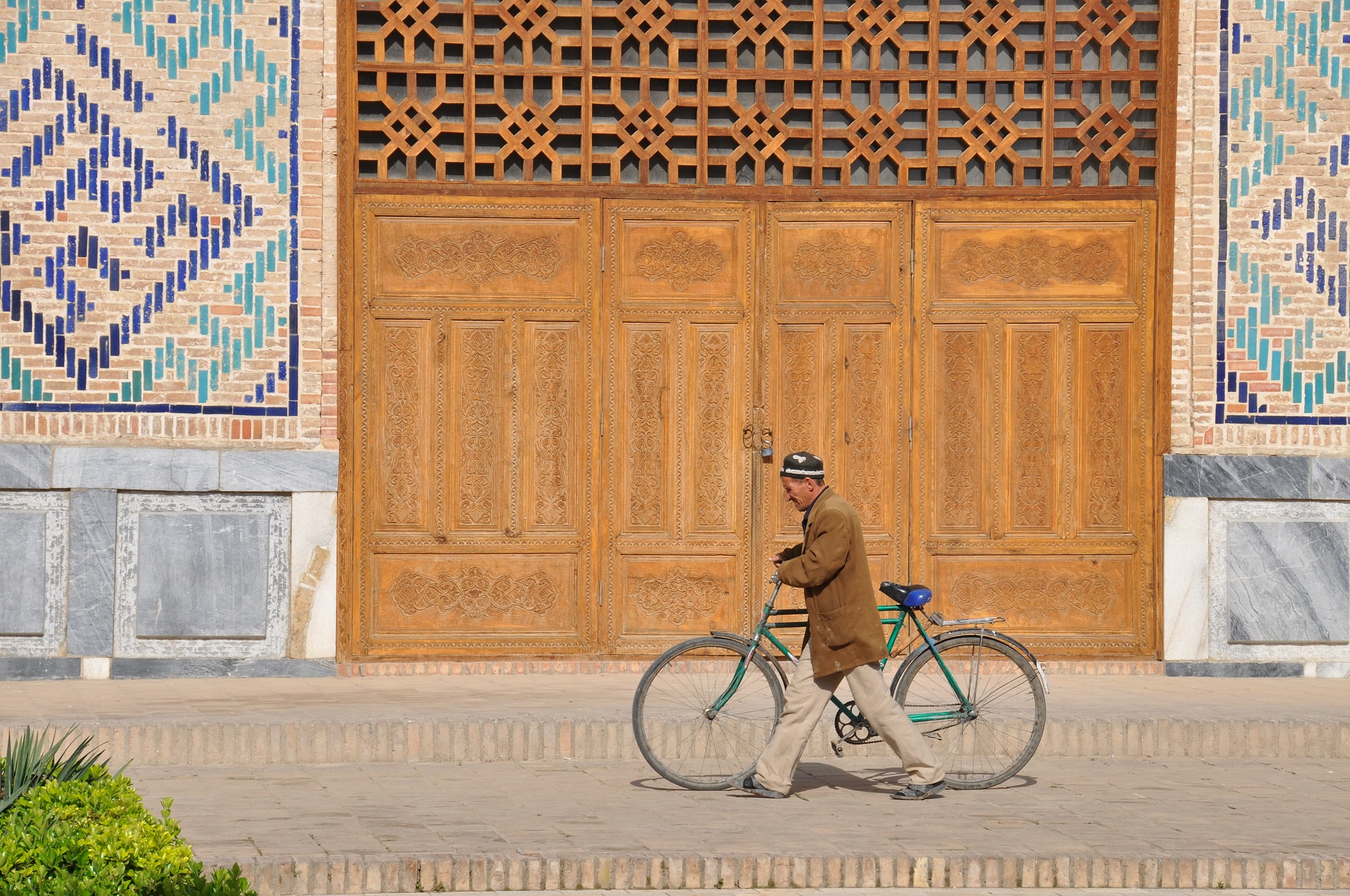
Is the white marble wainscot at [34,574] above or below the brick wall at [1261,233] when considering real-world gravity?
below

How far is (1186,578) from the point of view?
1095 centimetres

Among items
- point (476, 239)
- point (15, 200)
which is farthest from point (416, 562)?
point (15, 200)

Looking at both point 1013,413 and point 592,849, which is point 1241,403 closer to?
point 1013,413

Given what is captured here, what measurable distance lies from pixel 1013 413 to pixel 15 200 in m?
5.80

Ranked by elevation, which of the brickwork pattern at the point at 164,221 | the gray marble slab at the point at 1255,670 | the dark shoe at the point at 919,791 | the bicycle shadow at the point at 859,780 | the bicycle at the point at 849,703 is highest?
the brickwork pattern at the point at 164,221

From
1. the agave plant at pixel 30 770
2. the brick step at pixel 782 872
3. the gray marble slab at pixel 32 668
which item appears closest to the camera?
the agave plant at pixel 30 770

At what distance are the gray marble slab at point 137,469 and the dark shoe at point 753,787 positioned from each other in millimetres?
4049

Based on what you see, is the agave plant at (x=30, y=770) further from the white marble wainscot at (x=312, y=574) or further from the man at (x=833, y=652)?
the white marble wainscot at (x=312, y=574)

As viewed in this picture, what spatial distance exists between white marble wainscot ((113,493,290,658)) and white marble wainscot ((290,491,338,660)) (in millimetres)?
55

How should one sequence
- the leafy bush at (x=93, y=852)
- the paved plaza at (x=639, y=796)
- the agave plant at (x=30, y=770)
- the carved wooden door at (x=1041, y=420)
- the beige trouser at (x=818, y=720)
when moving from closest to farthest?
the leafy bush at (x=93, y=852) < the agave plant at (x=30, y=770) < the paved plaza at (x=639, y=796) < the beige trouser at (x=818, y=720) < the carved wooden door at (x=1041, y=420)

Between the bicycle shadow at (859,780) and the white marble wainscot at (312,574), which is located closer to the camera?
the bicycle shadow at (859,780)

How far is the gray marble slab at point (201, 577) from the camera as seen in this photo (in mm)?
10383

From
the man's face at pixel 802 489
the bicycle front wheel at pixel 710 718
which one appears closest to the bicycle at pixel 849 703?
the bicycle front wheel at pixel 710 718

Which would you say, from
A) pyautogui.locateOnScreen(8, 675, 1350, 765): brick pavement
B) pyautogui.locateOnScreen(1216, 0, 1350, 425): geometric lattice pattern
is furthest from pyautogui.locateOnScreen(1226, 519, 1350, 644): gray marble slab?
pyautogui.locateOnScreen(8, 675, 1350, 765): brick pavement
